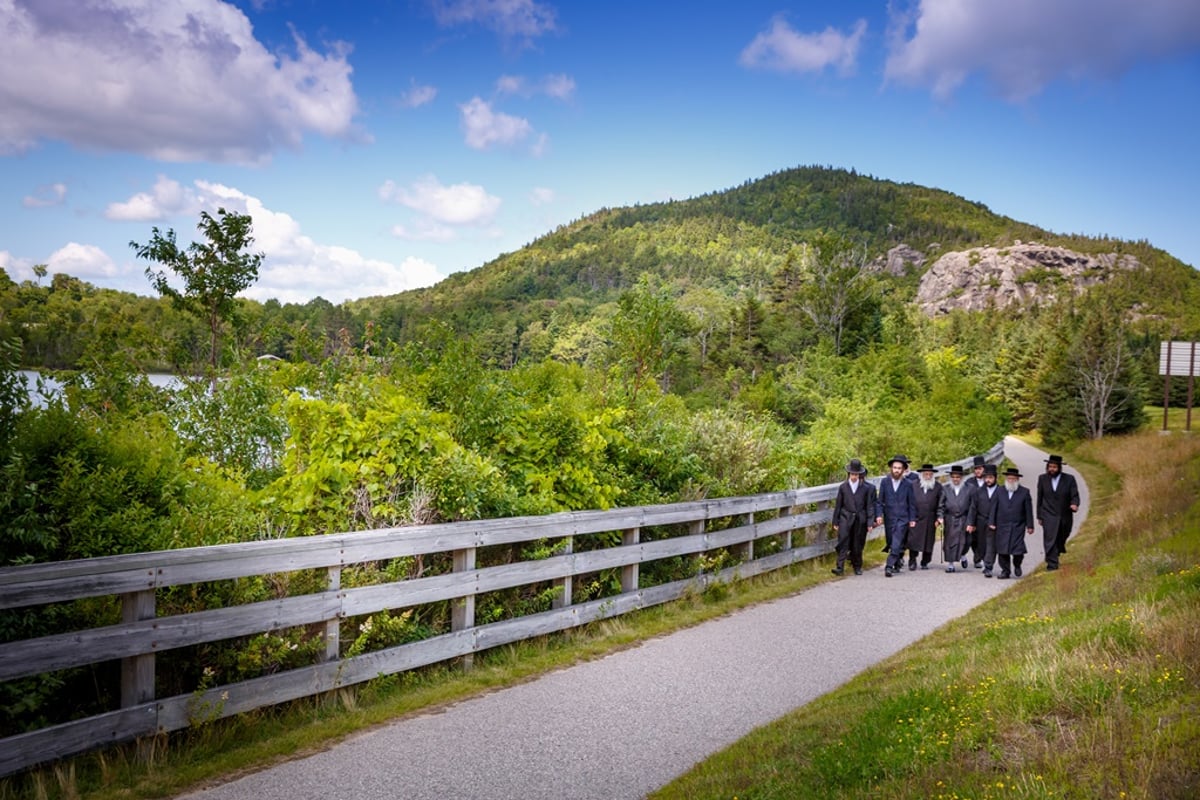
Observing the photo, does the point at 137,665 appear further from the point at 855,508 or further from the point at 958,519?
the point at 958,519

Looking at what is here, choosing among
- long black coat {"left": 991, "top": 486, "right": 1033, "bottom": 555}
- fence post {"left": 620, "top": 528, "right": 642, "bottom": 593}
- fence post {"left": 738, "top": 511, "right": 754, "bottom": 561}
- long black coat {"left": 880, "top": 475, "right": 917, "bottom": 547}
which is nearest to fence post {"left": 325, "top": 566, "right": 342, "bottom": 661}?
fence post {"left": 620, "top": 528, "right": 642, "bottom": 593}

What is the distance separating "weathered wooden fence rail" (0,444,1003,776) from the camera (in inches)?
169

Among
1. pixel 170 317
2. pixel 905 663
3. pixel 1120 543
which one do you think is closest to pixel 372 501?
pixel 905 663

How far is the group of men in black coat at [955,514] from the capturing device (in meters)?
13.2

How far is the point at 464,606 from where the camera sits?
687 cm

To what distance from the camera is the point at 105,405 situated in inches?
328

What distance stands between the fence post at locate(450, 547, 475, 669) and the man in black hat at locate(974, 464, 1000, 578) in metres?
9.56

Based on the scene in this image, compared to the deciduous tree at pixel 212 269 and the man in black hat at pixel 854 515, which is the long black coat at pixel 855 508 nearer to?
the man in black hat at pixel 854 515

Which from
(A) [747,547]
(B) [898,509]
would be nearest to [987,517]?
(B) [898,509]

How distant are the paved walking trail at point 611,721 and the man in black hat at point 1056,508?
4941 millimetres

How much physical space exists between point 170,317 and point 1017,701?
571 inches

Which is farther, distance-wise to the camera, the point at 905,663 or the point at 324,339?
the point at 324,339

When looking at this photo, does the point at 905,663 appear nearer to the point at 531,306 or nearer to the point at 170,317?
the point at 170,317

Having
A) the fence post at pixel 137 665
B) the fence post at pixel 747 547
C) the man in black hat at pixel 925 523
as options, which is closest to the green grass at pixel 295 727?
the fence post at pixel 137 665
